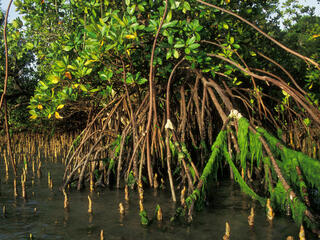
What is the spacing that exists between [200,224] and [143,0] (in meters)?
2.87

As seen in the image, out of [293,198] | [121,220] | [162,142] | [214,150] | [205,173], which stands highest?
[162,142]

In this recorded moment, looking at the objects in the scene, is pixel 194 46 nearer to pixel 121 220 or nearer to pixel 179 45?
pixel 179 45

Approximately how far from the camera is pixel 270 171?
11.0ft

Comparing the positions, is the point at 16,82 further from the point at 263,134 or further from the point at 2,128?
the point at 263,134

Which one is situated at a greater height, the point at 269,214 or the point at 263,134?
the point at 263,134

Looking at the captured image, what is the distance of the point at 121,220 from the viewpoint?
335 centimetres

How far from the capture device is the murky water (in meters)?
2.95

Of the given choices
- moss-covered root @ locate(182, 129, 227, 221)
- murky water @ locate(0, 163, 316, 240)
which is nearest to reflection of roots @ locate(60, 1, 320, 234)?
moss-covered root @ locate(182, 129, 227, 221)

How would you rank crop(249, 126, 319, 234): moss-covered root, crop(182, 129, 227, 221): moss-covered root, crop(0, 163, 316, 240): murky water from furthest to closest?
1. crop(182, 129, 227, 221): moss-covered root
2. crop(0, 163, 316, 240): murky water
3. crop(249, 126, 319, 234): moss-covered root

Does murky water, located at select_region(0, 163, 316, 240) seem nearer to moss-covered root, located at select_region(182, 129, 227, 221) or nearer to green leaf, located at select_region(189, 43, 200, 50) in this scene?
moss-covered root, located at select_region(182, 129, 227, 221)

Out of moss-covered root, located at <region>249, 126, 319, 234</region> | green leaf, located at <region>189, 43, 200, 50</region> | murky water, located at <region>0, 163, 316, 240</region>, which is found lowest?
murky water, located at <region>0, 163, 316, 240</region>

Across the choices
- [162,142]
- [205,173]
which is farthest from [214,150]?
[162,142]

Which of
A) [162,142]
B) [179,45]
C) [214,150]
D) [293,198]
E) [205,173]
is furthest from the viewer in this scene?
[162,142]

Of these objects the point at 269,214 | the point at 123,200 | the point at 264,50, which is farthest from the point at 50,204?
the point at 264,50
